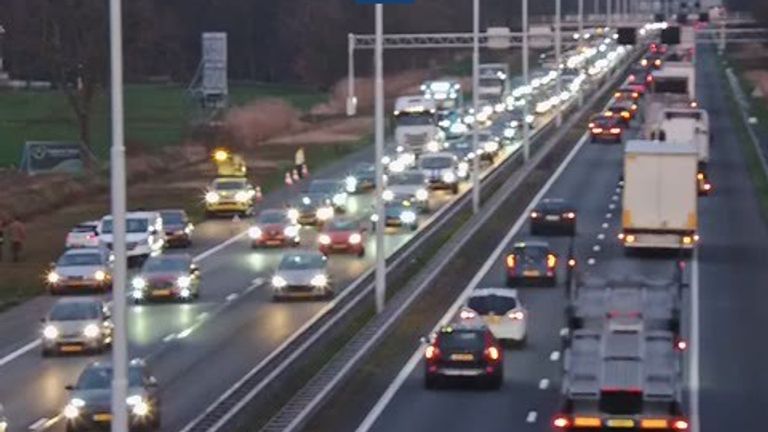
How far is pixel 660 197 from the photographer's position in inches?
2329

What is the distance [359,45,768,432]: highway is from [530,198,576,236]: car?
1.52 ft

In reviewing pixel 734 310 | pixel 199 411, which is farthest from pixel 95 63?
pixel 199 411

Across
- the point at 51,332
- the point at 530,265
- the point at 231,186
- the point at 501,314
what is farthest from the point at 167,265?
the point at 231,186

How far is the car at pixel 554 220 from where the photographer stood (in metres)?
66.5

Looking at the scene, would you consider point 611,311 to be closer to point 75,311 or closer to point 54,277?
point 75,311

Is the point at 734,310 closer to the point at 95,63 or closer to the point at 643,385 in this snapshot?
the point at 643,385

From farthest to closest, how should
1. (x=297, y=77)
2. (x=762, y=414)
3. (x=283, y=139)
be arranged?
(x=297, y=77) < (x=283, y=139) < (x=762, y=414)

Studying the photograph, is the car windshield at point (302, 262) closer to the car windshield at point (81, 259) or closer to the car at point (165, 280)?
the car at point (165, 280)

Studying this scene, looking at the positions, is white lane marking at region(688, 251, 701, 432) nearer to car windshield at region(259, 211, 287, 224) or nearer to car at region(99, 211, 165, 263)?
Answer: car windshield at region(259, 211, 287, 224)

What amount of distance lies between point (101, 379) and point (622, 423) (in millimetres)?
8765

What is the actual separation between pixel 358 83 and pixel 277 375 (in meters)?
110

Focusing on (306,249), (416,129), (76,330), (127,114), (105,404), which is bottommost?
(306,249)

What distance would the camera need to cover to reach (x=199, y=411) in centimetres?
3541

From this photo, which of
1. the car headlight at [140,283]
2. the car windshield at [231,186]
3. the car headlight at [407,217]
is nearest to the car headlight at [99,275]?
the car headlight at [140,283]
